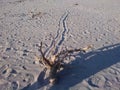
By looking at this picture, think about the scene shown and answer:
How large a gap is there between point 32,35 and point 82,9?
5911 millimetres

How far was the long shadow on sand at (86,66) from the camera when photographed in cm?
522

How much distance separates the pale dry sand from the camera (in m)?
5.32

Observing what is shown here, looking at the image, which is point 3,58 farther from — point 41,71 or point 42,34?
point 42,34

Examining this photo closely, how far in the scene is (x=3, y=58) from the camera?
688 cm

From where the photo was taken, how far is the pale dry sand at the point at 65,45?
209 inches

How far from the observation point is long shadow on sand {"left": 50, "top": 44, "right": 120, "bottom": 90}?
5.28 meters

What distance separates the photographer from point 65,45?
775 centimetres

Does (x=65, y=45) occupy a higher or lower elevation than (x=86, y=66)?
lower

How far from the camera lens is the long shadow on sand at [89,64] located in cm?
528

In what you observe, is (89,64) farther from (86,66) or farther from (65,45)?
(65,45)

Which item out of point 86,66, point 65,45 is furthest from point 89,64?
point 65,45

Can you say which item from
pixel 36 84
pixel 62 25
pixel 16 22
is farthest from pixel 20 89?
pixel 16 22

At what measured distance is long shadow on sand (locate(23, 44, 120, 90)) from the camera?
17.1ft

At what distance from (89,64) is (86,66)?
0.15 meters
